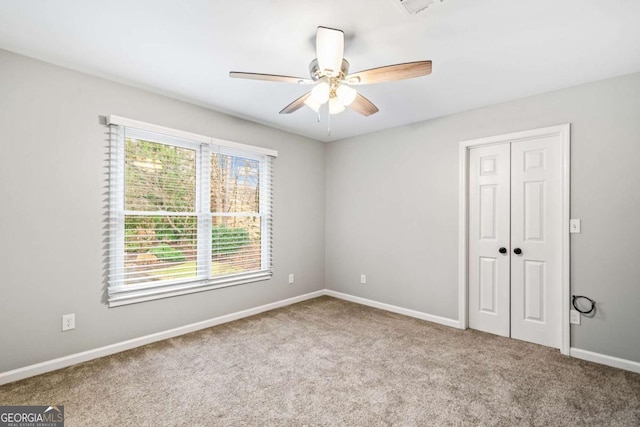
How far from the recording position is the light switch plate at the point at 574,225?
106 inches

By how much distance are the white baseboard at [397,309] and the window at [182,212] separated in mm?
1234

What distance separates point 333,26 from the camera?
1.91m

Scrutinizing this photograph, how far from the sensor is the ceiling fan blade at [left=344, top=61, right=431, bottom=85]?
5.71 ft

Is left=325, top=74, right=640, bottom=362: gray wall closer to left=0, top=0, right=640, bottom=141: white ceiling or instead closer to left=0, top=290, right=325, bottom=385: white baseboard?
left=0, top=0, right=640, bottom=141: white ceiling

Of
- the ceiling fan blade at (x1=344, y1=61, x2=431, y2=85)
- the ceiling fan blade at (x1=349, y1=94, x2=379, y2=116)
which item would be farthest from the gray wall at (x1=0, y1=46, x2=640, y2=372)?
the ceiling fan blade at (x1=344, y1=61, x2=431, y2=85)

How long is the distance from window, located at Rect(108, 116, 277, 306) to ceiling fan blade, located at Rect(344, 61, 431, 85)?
2.03m

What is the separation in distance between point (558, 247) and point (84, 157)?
432 cm

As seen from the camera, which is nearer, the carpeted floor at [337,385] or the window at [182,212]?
the carpeted floor at [337,385]

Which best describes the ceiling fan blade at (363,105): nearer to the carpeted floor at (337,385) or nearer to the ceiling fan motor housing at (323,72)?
the ceiling fan motor housing at (323,72)

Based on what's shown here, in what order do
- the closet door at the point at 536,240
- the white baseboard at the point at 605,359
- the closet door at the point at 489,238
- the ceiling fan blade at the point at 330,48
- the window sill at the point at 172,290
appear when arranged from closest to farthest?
the ceiling fan blade at the point at 330,48 → the white baseboard at the point at 605,359 → the window sill at the point at 172,290 → the closet door at the point at 536,240 → the closet door at the point at 489,238

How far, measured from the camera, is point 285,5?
173 cm

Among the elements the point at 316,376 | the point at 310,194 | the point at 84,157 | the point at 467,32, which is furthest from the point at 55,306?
the point at 467,32

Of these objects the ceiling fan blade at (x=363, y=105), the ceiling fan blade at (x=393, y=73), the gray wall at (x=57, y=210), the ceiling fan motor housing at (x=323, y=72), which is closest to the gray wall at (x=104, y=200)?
the gray wall at (x=57, y=210)

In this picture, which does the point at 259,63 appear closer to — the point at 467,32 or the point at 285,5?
the point at 285,5
